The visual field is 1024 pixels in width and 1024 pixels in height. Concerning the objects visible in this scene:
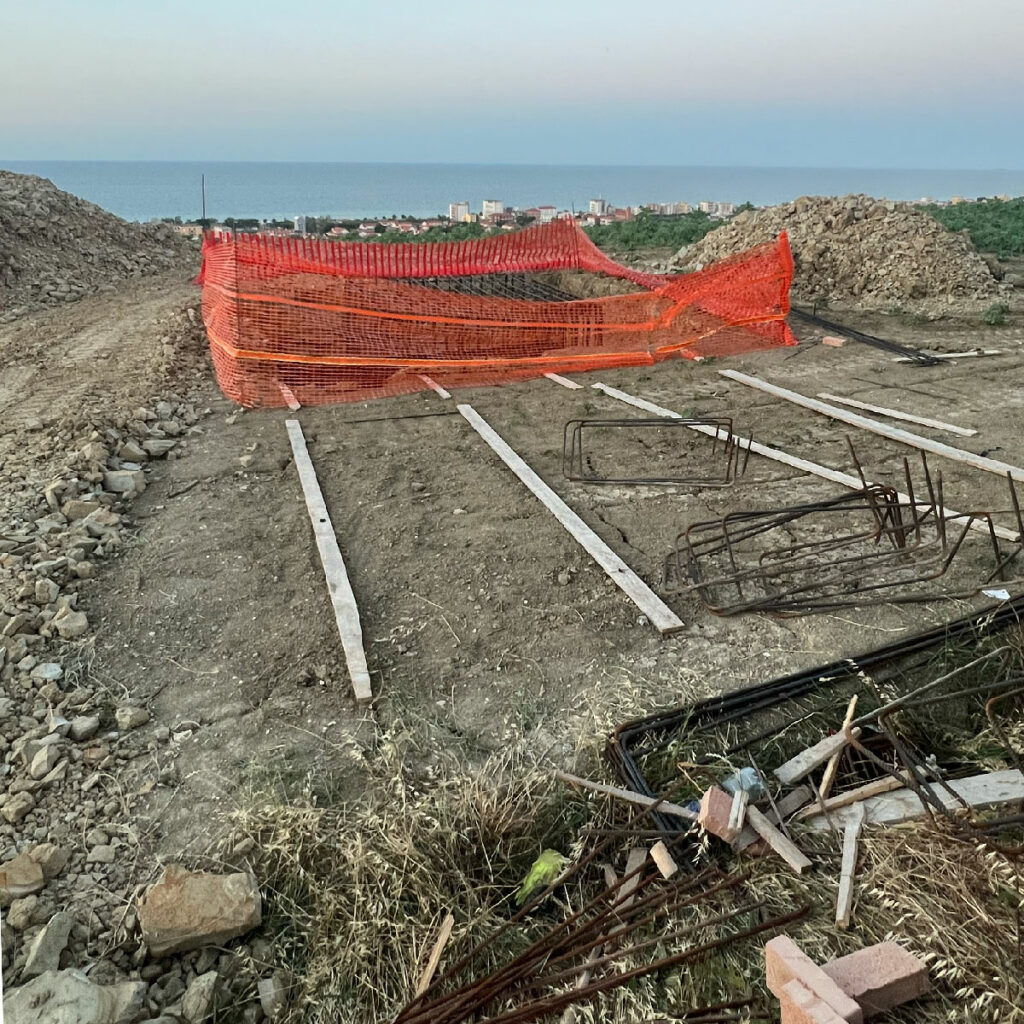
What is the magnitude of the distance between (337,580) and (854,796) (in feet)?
9.72

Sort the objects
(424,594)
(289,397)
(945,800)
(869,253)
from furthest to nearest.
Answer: (869,253)
(289,397)
(424,594)
(945,800)

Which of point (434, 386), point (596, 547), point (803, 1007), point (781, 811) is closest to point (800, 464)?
point (596, 547)

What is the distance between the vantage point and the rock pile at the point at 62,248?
14.3m

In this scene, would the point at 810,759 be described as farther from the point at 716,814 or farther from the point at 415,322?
the point at 415,322

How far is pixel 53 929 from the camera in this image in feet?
8.98

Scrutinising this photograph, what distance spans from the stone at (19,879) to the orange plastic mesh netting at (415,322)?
585 centimetres

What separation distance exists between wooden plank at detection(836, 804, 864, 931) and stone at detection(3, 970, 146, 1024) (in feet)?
7.39

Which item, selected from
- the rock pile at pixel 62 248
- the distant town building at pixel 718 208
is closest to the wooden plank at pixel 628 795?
the rock pile at pixel 62 248

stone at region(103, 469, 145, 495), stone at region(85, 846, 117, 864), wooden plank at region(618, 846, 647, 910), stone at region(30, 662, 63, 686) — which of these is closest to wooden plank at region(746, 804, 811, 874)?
wooden plank at region(618, 846, 647, 910)

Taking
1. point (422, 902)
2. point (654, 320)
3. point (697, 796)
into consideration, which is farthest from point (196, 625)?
point (654, 320)

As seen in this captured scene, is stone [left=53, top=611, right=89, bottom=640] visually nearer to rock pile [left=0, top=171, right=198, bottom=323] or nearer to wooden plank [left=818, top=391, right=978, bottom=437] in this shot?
wooden plank [left=818, top=391, right=978, bottom=437]

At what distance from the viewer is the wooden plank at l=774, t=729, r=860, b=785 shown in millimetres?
3268

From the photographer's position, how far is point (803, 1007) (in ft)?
7.02

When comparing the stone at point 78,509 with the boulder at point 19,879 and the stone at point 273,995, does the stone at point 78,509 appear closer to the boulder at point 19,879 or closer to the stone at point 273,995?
the boulder at point 19,879
